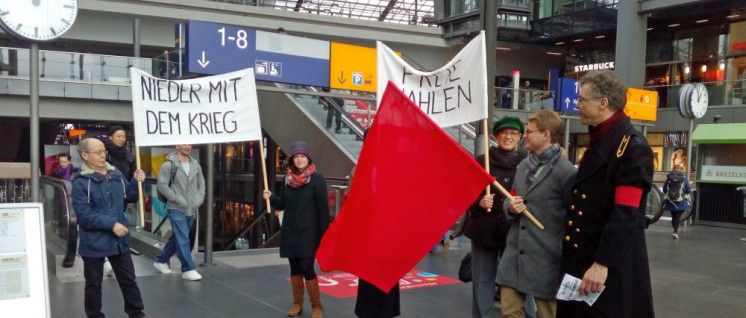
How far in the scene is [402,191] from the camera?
3.91m

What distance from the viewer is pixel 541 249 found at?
3945 mm

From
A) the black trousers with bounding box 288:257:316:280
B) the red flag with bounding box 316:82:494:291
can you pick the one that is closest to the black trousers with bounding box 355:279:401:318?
the red flag with bounding box 316:82:494:291

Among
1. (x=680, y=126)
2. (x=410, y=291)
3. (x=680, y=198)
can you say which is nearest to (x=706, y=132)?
(x=680, y=198)

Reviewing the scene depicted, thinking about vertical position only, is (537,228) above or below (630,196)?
below

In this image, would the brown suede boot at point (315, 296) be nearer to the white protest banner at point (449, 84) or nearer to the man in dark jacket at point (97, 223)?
the man in dark jacket at point (97, 223)

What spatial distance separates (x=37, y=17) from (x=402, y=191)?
3.53m

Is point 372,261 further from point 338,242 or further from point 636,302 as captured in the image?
point 636,302

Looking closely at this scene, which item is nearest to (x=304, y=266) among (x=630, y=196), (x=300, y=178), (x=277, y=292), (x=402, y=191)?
(x=300, y=178)

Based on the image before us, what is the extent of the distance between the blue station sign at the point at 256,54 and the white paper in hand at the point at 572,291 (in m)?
6.03

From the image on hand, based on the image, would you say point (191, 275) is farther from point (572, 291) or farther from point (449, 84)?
point (572, 291)

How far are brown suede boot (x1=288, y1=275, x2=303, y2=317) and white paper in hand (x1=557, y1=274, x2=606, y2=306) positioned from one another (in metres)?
3.23

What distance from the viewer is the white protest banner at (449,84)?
4.89 meters

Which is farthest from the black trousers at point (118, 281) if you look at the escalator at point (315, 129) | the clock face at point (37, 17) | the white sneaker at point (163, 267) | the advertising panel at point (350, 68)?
the escalator at point (315, 129)

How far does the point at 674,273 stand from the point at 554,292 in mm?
6361
